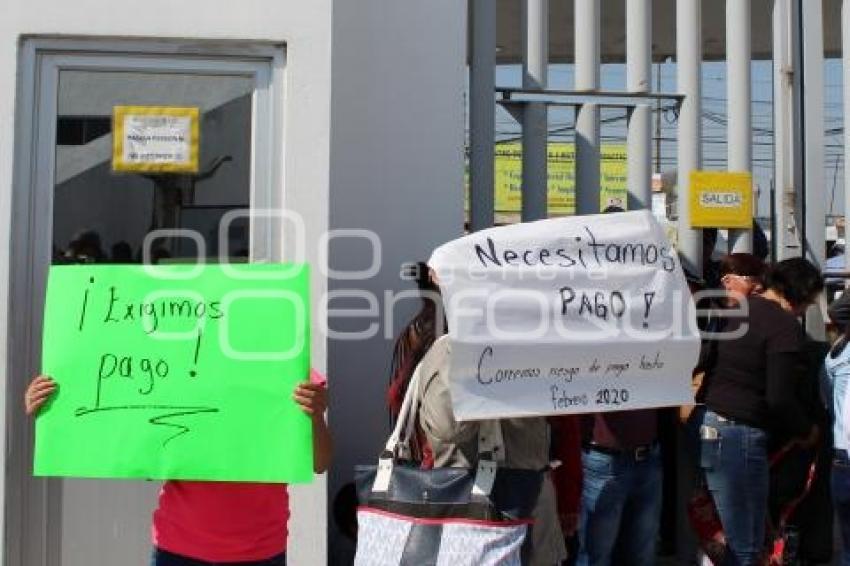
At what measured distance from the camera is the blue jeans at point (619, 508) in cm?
400

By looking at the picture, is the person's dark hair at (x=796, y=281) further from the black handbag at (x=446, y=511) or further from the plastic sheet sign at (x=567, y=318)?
the black handbag at (x=446, y=511)

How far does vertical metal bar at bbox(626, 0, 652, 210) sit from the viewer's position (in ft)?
16.2

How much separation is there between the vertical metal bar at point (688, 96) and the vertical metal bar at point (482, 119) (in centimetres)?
99

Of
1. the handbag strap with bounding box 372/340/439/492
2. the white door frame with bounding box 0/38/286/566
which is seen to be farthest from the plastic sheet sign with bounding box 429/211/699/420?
the white door frame with bounding box 0/38/286/566

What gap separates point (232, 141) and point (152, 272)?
103 centimetres

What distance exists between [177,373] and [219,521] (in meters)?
0.43

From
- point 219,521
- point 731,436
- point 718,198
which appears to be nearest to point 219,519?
point 219,521

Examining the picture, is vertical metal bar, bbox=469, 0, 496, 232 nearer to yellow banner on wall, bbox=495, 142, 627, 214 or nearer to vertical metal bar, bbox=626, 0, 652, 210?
vertical metal bar, bbox=626, 0, 652, 210

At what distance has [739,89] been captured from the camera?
16.6ft

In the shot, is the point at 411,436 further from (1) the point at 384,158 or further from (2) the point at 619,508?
(1) the point at 384,158

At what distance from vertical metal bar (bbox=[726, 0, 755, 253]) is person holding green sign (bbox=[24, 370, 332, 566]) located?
307cm

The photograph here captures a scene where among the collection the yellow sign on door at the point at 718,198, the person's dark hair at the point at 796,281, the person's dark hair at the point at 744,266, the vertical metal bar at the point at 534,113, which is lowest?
the person's dark hair at the point at 796,281

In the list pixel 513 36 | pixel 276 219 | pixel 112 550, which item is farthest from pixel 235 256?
pixel 513 36

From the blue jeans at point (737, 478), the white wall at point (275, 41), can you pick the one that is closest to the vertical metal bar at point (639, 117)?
the blue jeans at point (737, 478)
